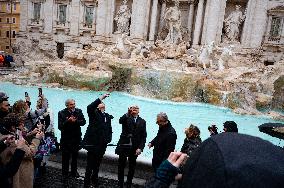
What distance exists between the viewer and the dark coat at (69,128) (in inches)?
205

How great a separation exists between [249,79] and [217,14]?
360 inches

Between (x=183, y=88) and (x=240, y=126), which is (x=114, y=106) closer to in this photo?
(x=183, y=88)

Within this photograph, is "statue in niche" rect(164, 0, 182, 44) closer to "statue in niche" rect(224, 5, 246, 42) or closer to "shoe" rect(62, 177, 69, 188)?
"statue in niche" rect(224, 5, 246, 42)

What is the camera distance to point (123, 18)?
27109mm

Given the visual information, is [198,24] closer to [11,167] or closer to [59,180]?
[59,180]

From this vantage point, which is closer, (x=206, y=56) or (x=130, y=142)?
(x=130, y=142)

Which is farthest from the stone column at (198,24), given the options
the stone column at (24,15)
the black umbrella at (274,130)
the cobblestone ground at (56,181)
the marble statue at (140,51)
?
the black umbrella at (274,130)

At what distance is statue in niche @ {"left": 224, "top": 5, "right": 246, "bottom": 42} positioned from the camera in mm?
25062

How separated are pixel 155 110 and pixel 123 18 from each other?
14.4 metres

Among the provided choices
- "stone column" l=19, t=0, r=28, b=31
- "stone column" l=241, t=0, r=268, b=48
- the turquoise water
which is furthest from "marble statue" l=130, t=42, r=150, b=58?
"stone column" l=19, t=0, r=28, b=31

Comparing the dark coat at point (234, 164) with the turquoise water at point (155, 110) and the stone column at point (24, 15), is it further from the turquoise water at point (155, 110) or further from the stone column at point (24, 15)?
the stone column at point (24, 15)

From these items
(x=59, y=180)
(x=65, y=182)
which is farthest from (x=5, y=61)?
(x=65, y=182)

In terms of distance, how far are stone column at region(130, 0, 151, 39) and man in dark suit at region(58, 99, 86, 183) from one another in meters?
21.8

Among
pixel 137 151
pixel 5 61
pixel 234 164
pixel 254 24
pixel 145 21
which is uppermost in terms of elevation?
pixel 254 24
